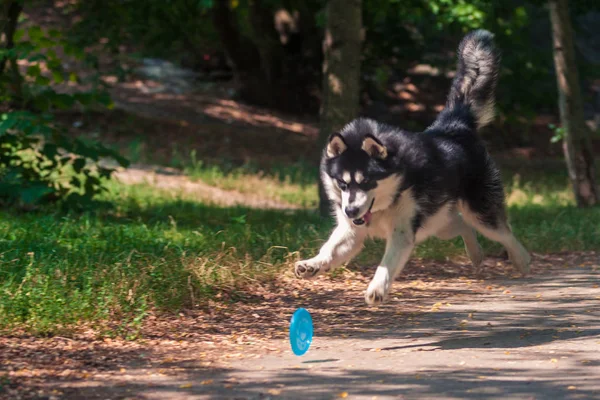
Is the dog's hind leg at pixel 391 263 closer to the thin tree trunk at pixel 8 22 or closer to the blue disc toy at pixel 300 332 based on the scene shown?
the blue disc toy at pixel 300 332

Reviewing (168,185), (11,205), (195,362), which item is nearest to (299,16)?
(168,185)

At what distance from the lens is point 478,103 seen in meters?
7.47

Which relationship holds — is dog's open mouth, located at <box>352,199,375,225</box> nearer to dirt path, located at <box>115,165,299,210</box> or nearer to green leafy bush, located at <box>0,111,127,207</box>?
green leafy bush, located at <box>0,111,127,207</box>

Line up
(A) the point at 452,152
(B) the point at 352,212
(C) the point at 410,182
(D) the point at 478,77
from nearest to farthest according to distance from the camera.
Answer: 1. (B) the point at 352,212
2. (C) the point at 410,182
3. (A) the point at 452,152
4. (D) the point at 478,77

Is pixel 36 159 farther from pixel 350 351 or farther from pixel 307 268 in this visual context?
pixel 350 351

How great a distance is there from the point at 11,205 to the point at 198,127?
9469 mm

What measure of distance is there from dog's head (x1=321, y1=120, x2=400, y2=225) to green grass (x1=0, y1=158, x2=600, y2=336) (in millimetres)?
1492

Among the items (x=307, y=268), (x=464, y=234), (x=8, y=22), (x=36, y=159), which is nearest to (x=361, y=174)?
(x=307, y=268)

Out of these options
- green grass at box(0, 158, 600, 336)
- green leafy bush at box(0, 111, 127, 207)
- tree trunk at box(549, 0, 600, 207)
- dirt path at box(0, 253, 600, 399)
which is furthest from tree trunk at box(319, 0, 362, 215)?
tree trunk at box(549, 0, 600, 207)

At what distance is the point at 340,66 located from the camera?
32.4ft

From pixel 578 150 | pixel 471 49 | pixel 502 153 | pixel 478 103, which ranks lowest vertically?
pixel 502 153

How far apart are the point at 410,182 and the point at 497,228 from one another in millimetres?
1497

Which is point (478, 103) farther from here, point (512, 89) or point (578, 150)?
point (512, 89)

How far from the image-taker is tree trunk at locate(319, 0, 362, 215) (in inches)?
386
